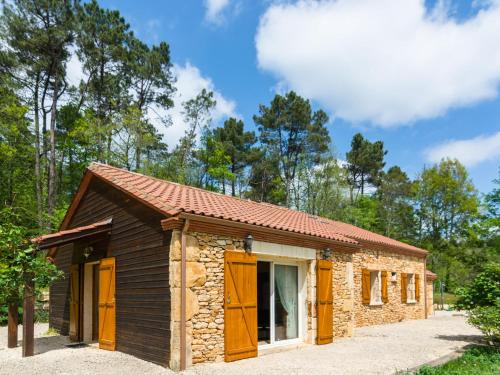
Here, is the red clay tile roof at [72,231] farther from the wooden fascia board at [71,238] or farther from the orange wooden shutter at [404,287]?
the orange wooden shutter at [404,287]

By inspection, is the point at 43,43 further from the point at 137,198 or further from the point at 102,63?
the point at 137,198

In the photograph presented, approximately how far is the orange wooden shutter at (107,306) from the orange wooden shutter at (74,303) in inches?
70.3

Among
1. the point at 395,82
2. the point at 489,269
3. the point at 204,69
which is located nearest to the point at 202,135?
the point at 204,69

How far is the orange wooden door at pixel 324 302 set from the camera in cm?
1069

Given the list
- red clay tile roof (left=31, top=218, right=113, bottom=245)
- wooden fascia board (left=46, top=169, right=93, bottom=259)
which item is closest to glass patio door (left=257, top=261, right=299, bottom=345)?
red clay tile roof (left=31, top=218, right=113, bottom=245)

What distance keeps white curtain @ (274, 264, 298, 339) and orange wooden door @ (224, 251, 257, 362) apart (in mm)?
1425

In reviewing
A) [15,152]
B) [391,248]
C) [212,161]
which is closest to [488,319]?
[391,248]

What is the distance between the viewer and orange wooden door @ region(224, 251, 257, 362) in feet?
27.3

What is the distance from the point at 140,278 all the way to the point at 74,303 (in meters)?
3.71

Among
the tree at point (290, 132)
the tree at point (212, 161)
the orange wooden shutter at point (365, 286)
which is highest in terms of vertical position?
the tree at point (290, 132)

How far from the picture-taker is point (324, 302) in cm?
1094

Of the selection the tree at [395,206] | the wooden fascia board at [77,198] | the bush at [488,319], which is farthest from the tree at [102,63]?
the tree at [395,206]

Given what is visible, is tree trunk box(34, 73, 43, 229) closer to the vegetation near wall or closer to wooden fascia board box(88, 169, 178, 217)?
the vegetation near wall

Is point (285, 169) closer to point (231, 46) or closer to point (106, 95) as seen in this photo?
point (106, 95)
